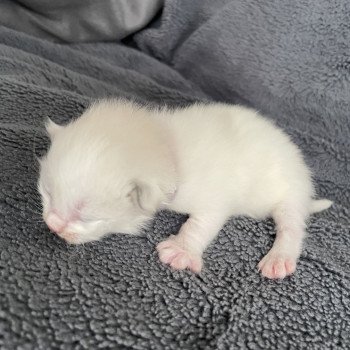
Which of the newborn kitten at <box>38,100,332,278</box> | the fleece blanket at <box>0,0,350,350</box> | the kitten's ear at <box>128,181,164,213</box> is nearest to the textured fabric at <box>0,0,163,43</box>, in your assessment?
the fleece blanket at <box>0,0,350,350</box>

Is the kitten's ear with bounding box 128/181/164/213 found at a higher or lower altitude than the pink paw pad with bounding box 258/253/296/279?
higher

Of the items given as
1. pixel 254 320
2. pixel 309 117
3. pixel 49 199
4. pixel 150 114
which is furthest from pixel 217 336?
pixel 309 117

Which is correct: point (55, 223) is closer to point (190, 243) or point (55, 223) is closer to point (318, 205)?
point (190, 243)

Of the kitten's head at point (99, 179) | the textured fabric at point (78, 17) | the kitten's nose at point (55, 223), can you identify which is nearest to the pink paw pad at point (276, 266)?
the kitten's head at point (99, 179)

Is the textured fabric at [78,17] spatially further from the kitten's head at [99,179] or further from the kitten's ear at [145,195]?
the kitten's ear at [145,195]

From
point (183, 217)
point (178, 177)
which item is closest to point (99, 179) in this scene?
point (178, 177)

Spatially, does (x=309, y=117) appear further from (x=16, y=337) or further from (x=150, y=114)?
(x=16, y=337)

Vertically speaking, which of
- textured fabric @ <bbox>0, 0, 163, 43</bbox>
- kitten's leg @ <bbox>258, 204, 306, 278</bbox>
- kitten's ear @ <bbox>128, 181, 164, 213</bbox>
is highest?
kitten's ear @ <bbox>128, 181, 164, 213</bbox>

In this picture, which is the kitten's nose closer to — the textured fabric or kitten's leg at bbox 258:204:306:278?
kitten's leg at bbox 258:204:306:278
